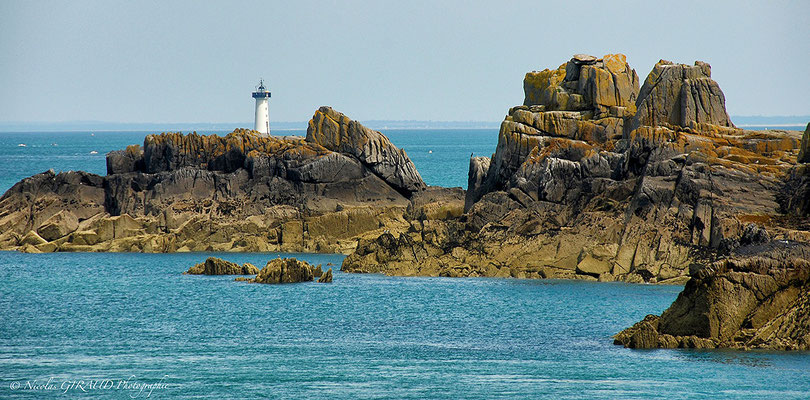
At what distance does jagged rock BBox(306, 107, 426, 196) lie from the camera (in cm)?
7925

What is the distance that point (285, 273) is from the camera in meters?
57.7

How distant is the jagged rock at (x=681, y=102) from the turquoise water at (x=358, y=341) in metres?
11.8

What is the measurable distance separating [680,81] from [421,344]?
2836cm

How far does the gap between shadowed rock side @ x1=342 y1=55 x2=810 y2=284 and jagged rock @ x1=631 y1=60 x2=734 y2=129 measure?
6 centimetres

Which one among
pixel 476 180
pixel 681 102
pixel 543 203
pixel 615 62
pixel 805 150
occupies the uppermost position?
pixel 615 62

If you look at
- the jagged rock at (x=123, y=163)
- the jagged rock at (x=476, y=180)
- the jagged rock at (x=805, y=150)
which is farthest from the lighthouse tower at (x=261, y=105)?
the jagged rock at (x=805, y=150)

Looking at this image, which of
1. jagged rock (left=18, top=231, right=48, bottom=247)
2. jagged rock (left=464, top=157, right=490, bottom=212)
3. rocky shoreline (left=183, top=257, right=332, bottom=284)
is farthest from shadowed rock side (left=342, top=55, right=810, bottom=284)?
jagged rock (left=18, top=231, right=48, bottom=247)

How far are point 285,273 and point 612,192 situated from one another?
17.4 meters

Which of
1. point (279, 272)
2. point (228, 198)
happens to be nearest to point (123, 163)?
point (228, 198)

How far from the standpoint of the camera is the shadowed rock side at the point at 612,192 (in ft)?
177

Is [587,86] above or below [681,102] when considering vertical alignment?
above

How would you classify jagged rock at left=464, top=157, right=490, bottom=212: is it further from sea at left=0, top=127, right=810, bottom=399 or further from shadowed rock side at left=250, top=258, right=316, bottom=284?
shadowed rock side at left=250, top=258, right=316, bottom=284

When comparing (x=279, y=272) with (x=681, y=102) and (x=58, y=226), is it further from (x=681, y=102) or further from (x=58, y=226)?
(x=58, y=226)

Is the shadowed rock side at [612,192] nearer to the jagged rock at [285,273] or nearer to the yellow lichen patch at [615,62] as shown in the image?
the yellow lichen patch at [615,62]
